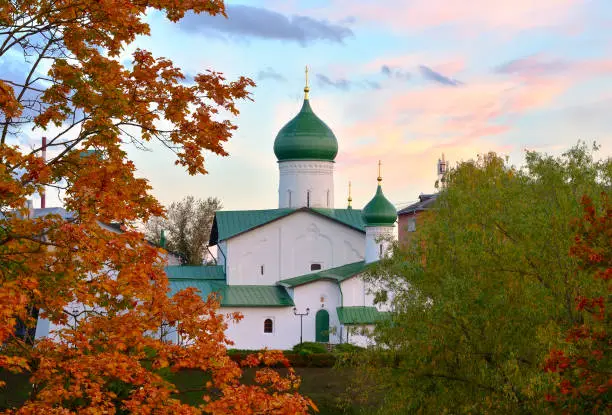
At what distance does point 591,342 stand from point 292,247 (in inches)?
1417

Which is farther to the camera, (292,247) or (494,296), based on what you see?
(292,247)

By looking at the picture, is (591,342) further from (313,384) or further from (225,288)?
(225,288)

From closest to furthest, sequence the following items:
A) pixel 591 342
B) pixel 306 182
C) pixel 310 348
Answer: pixel 591 342, pixel 310 348, pixel 306 182

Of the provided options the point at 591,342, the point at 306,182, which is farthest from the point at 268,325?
the point at 591,342

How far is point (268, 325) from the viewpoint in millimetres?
45094

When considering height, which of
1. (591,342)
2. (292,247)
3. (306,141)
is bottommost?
(591,342)

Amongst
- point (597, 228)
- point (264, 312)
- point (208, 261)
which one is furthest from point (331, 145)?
point (597, 228)

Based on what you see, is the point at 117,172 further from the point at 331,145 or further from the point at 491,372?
the point at 331,145

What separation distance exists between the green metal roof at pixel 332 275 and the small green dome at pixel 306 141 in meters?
6.32

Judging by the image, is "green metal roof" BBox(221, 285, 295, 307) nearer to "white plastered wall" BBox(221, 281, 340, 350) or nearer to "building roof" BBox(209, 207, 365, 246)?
"white plastered wall" BBox(221, 281, 340, 350)

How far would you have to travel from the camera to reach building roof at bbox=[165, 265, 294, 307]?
148 ft

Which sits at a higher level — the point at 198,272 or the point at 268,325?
the point at 198,272

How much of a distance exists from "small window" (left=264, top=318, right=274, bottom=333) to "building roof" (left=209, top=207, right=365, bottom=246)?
5.31m

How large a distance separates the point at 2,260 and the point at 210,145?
9.10 ft
